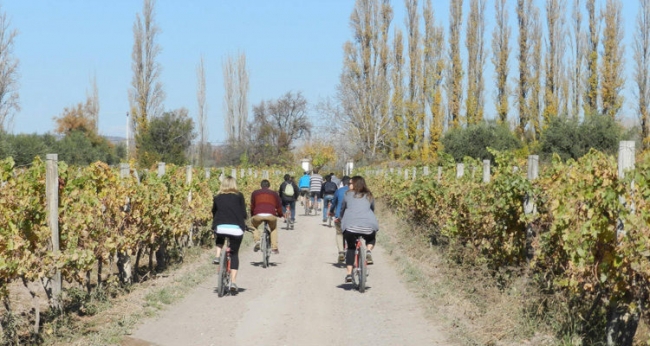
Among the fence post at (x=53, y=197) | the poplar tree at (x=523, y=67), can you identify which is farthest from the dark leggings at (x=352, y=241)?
the poplar tree at (x=523, y=67)

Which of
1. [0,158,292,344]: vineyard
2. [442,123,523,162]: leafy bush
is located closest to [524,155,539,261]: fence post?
[0,158,292,344]: vineyard

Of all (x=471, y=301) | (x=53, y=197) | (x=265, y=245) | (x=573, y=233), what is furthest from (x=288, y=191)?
(x=573, y=233)

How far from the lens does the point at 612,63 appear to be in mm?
46594

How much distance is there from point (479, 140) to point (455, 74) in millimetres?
15012

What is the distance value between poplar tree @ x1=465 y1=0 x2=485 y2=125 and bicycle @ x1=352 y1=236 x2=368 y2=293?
42.7 metres

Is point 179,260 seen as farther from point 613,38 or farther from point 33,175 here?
point 613,38

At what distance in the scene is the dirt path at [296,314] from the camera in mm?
8758

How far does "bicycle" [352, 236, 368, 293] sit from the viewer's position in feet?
38.9

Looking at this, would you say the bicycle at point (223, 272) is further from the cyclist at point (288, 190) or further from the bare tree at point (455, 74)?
the bare tree at point (455, 74)

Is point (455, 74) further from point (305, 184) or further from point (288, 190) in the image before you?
point (288, 190)

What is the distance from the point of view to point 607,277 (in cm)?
673

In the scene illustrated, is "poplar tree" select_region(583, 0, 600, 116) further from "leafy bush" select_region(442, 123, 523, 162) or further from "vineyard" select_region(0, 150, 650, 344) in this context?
"vineyard" select_region(0, 150, 650, 344)

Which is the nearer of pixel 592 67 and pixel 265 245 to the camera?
pixel 265 245

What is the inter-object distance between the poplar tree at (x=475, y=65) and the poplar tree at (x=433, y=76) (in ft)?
6.23
